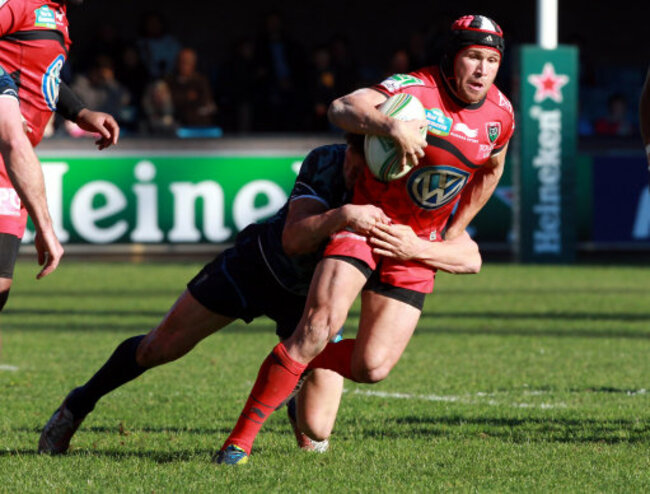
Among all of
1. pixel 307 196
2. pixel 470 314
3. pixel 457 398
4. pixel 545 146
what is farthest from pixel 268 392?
pixel 545 146

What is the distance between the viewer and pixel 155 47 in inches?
842

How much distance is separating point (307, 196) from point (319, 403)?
39.3 inches

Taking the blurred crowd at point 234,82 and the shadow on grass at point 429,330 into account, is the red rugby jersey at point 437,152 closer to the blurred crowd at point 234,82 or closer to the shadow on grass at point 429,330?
the shadow on grass at point 429,330

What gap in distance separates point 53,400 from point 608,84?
18364 millimetres

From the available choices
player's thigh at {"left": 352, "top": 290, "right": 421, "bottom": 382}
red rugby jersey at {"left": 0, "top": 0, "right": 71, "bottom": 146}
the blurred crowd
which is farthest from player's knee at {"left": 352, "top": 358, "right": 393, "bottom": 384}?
the blurred crowd

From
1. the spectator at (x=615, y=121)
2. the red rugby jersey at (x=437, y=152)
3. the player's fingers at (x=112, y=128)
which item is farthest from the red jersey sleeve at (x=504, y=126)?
the spectator at (x=615, y=121)

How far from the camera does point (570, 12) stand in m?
25.9

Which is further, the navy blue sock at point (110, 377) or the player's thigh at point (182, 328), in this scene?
the navy blue sock at point (110, 377)

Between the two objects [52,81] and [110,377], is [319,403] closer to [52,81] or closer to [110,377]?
[110,377]

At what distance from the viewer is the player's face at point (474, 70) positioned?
580cm

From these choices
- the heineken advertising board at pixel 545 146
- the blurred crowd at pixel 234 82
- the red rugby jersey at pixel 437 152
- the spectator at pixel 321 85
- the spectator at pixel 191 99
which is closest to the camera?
the red rugby jersey at pixel 437 152

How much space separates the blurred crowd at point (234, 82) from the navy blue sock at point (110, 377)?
1294 centimetres

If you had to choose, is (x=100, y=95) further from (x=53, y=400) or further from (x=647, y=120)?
(x=647, y=120)

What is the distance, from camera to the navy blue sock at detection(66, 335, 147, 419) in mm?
6141
